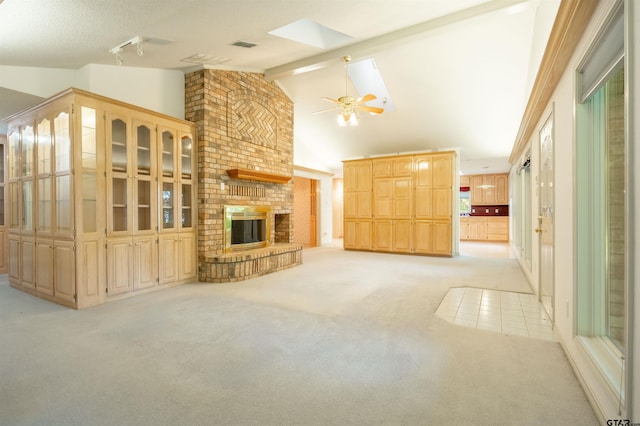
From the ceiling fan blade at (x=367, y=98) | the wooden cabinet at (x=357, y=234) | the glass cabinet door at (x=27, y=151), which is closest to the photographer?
the glass cabinet door at (x=27, y=151)

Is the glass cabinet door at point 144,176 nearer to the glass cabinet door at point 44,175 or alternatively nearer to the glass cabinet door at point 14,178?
the glass cabinet door at point 44,175

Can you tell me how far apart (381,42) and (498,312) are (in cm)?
410

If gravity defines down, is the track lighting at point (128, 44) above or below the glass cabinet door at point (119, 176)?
above

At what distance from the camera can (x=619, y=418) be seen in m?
1.49

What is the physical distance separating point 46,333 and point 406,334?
130 inches

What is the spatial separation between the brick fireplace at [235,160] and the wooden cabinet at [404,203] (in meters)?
2.88

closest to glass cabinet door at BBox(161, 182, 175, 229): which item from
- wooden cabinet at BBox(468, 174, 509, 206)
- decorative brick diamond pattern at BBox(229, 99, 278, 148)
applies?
decorative brick diamond pattern at BBox(229, 99, 278, 148)

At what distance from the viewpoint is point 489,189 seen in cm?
1170

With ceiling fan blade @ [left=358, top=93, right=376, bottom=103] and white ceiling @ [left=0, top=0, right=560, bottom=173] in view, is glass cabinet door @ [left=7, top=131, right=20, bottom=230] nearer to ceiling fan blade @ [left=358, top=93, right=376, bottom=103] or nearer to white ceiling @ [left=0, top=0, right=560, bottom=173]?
white ceiling @ [left=0, top=0, right=560, bottom=173]

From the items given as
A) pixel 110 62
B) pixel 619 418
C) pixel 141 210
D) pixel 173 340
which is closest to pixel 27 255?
pixel 141 210

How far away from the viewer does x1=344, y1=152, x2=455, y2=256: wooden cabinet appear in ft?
25.6

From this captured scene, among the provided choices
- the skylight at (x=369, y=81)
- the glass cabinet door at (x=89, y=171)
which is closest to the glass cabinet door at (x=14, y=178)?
the glass cabinet door at (x=89, y=171)

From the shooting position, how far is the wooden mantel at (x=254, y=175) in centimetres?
526

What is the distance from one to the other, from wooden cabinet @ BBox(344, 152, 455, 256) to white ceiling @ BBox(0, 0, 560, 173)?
863mm
